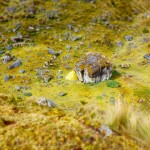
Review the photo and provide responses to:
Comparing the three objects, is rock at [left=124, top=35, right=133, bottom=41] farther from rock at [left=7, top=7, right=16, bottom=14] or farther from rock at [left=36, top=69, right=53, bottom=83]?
rock at [left=7, top=7, right=16, bottom=14]

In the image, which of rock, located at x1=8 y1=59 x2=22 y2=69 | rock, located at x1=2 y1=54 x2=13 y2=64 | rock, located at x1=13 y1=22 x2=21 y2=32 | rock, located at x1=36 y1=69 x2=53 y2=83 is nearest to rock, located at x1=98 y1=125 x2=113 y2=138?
rock, located at x1=36 y1=69 x2=53 y2=83

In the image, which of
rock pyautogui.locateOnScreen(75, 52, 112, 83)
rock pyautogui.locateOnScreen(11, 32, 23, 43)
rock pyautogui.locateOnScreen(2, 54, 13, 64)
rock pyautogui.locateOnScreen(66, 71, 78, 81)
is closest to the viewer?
rock pyautogui.locateOnScreen(75, 52, 112, 83)

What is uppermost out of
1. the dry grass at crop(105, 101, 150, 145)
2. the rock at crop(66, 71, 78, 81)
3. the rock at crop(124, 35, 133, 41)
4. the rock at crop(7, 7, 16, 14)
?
the dry grass at crop(105, 101, 150, 145)

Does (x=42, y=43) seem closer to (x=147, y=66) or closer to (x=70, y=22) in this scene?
(x=70, y=22)

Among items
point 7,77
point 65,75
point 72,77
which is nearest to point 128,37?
point 65,75

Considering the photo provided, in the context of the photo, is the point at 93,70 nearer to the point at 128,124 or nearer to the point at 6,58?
the point at 6,58

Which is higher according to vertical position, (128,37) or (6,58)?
(6,58)

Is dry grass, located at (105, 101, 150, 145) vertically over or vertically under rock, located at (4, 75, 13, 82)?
over

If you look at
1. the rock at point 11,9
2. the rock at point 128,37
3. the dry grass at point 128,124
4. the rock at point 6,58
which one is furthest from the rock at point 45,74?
the rock at point 11,9
